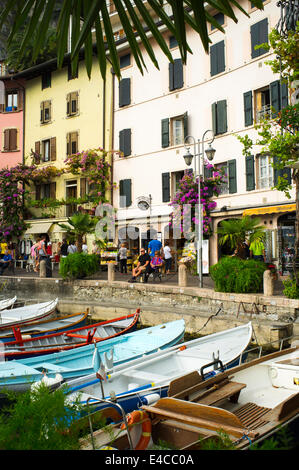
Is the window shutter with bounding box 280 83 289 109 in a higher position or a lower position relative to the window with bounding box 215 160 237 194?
higher

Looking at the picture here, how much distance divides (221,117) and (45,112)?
46.9ft

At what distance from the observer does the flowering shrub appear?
19469 mm

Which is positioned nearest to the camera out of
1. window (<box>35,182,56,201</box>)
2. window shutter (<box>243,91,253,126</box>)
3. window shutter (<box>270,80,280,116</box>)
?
window shutter (<box>270,80,280,116</box>)

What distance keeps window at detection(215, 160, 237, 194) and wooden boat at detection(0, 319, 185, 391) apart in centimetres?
1109

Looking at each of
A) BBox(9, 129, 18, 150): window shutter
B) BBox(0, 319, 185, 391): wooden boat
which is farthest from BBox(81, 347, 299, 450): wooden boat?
BBox(9, 129, 18, 150): window shutter

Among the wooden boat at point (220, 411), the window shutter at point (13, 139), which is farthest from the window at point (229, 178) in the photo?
the window shutter at point (13, 139)

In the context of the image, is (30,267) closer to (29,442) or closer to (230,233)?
(230,233)

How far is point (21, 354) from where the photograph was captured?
378 inches

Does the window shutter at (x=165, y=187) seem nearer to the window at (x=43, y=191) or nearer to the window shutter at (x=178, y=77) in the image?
the window shutter at (x=178, y=77)

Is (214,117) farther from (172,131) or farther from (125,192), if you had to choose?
(125,192)

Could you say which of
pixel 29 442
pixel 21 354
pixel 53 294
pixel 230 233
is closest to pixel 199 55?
pixel 230 233

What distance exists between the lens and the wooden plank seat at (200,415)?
417cm

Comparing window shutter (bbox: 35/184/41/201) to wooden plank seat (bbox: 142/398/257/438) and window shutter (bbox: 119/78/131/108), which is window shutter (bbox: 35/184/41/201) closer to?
window shutter (bbox: 119/78/131/108)

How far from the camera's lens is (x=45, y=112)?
30.1 m
